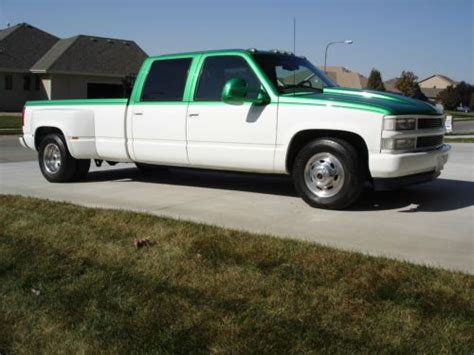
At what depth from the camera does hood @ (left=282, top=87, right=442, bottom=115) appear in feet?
20.1

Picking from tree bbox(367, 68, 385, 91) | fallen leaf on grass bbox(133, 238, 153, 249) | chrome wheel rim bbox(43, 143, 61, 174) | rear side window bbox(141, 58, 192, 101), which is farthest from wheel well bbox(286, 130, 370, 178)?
tree bbox(367, 68, 385, 91)

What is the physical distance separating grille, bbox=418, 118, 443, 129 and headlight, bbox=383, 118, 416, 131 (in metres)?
0.25

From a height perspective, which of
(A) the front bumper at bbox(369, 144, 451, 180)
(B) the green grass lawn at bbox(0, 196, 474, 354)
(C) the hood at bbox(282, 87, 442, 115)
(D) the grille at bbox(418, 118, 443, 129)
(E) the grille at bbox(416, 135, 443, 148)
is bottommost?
(B) the green grass lawn at bbox(0, 196, 474, 354)

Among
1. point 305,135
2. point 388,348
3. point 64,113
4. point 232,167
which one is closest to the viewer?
point 388,348

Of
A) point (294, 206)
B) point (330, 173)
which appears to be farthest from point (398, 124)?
point (294, 206)

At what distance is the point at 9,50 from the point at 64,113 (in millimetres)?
34019

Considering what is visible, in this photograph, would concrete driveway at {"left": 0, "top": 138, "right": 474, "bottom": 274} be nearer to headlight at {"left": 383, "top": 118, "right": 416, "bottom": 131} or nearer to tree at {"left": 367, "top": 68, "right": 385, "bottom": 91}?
headlight at {"left": 383, "top": 118, "right": 416, "bottom": 131}

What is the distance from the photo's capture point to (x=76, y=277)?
4344 millimetres

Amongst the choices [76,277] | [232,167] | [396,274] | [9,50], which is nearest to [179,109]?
[232,167]

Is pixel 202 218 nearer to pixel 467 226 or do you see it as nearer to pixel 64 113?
pixel 467 226

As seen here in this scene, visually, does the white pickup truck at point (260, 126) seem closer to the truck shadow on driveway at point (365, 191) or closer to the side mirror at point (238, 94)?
the side mirror at point (238, 94)

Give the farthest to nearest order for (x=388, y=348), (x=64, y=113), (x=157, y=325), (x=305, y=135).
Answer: (x=64, y=113)
(x=305, y=135)
(x=157, y=325)
(x=388, y=348)

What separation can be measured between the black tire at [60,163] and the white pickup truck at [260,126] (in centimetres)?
2

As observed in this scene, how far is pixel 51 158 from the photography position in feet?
29.6
